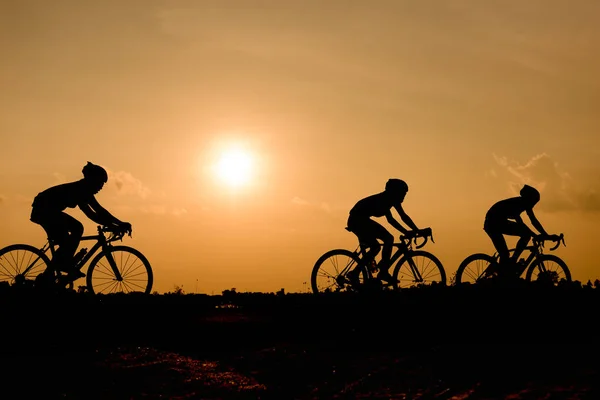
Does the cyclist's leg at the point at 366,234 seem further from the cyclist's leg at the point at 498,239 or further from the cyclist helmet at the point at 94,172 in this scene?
the cyclist helmet at the point at 94,172

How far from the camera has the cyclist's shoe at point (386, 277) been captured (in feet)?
54.0

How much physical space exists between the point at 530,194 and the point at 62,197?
1065 cm

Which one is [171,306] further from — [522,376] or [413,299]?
[522,376]

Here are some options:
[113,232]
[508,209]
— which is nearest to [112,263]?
[113,232]

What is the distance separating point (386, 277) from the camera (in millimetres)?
16484

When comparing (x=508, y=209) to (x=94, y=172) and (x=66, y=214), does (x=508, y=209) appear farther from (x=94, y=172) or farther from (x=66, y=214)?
(x=66, y=214)

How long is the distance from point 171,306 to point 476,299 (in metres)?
6.38

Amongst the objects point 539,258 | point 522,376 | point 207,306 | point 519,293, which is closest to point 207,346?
point 207,306

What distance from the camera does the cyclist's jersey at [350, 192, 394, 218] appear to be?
52.7 feet

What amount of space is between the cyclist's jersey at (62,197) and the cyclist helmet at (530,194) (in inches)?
393

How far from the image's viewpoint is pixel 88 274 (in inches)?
615

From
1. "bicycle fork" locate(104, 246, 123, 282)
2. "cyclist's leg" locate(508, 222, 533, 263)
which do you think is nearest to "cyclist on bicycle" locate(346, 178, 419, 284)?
"cyclist's leg" locate(508, 222, 533, 263)

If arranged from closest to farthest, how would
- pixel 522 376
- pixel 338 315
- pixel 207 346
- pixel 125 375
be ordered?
pixel 522 376 < pixel 125 375 < pixel 207 346 < pixel 338 315

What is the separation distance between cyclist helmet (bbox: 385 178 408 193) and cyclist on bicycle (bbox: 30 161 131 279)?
6.14 metres
